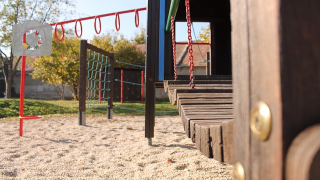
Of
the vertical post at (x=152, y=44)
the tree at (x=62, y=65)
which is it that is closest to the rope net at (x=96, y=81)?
the vertical post at (x=152, y=44)

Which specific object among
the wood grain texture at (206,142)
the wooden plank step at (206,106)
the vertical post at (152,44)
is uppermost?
the vertical post at (152,44)

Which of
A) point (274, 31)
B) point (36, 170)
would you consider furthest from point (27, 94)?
point (274, 31)

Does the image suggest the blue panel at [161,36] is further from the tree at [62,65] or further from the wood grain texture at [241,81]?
the tree at [62,65]

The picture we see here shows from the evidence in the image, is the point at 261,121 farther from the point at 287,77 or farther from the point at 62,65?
the point at 62,65

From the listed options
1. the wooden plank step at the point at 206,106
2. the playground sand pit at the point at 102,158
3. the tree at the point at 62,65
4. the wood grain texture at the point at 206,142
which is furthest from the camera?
the tree at the point at 62,65

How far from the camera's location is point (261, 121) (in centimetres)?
39

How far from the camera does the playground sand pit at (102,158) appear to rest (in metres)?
2.50

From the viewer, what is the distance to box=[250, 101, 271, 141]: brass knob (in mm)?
374

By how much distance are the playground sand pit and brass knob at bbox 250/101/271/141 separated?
2.11 meters

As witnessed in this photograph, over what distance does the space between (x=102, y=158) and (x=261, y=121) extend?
2949 millimetres

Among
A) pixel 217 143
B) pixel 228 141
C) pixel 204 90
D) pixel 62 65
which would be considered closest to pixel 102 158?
pixel 204 90

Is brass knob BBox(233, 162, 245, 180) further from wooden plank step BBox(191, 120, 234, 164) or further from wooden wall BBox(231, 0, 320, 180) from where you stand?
wooden plank step BBox(191, 120, 234, 164)

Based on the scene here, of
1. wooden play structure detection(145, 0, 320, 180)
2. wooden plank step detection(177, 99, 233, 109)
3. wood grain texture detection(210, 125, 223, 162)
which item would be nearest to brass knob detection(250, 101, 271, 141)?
wooden play structure detection(145, 0, 320, 180)

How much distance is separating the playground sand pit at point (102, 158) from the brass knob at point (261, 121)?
211 centimetres
